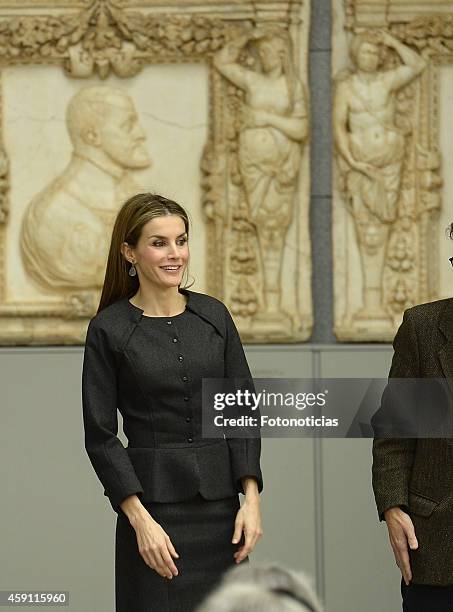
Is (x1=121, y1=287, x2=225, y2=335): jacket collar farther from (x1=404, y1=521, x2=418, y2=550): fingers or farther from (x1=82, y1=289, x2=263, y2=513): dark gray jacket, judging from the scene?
(x1=404, y1=521, x2=418, y2=550): fingers

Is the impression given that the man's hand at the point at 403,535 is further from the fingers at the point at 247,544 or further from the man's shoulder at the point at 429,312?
the man's shoulder at the point at 429,312

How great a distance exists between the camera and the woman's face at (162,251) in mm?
2916

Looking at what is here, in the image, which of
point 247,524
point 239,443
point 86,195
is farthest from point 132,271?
point 86,195

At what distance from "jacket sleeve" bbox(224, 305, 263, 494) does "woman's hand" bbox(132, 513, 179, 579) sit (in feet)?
0.84

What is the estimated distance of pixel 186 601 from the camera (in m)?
2.83

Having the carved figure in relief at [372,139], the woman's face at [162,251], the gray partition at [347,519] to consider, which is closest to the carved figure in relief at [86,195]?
the carved figure in relief at [372,139]

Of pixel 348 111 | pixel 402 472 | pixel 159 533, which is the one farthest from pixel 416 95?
pixel 159 533

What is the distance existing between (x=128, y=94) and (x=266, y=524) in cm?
208

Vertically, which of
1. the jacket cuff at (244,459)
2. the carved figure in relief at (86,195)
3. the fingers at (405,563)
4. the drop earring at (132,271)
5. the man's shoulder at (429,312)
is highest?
the carved figure in relief at (86,195)

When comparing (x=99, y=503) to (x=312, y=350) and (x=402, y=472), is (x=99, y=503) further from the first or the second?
(x=402, y=472)

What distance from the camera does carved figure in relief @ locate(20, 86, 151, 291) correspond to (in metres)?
5.27

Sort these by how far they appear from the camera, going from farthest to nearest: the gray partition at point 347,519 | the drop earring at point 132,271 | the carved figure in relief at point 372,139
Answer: the carved figure in relief at point 372,139
the gray partition at point 347,519
the drop earring at point 132,271

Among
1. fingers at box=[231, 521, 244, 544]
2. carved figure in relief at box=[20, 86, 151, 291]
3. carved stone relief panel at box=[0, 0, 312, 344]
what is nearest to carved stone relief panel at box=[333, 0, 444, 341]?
carved stone relief panel at box=[0, 0, 312, 344]

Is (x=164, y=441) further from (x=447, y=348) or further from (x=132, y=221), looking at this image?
(x=447, y=348)
